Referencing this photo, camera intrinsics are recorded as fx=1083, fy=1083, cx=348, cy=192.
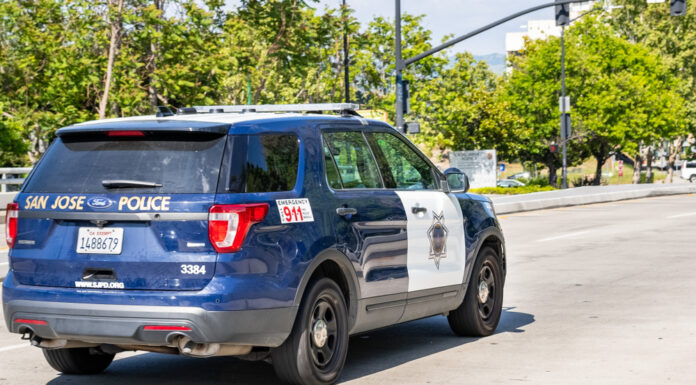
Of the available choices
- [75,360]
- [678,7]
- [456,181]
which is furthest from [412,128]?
[75,360]

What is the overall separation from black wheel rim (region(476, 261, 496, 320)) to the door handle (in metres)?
2.15

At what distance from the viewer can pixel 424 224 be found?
7.95 m

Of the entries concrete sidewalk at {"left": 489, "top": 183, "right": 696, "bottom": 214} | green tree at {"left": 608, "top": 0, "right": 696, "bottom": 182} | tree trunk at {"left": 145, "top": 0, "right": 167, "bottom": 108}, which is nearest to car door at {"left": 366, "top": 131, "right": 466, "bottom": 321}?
concrete sidewalk at {"left": 489, "top": 183, "right": 696, "bottom": 214}

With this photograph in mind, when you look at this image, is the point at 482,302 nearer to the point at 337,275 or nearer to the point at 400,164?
the point at 400,164

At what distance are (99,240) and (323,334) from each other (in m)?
1.52

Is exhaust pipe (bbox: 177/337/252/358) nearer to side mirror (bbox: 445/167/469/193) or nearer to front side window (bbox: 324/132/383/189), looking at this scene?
front side window (bbox: 324/132/383/189)

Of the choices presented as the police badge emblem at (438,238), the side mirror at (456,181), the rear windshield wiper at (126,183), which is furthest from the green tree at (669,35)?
the rear windshield wiper at (126,183)

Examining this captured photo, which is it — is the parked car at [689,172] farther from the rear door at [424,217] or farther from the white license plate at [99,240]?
the white license plate at [99,240]

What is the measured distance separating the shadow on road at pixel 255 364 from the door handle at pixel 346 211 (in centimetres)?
111

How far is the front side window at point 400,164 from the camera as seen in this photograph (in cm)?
779

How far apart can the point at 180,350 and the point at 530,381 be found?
2308 millimetres

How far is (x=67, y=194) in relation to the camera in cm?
642

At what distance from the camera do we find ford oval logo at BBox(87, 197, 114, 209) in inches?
246

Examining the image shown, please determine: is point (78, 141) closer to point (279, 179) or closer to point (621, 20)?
point (279, 179)
